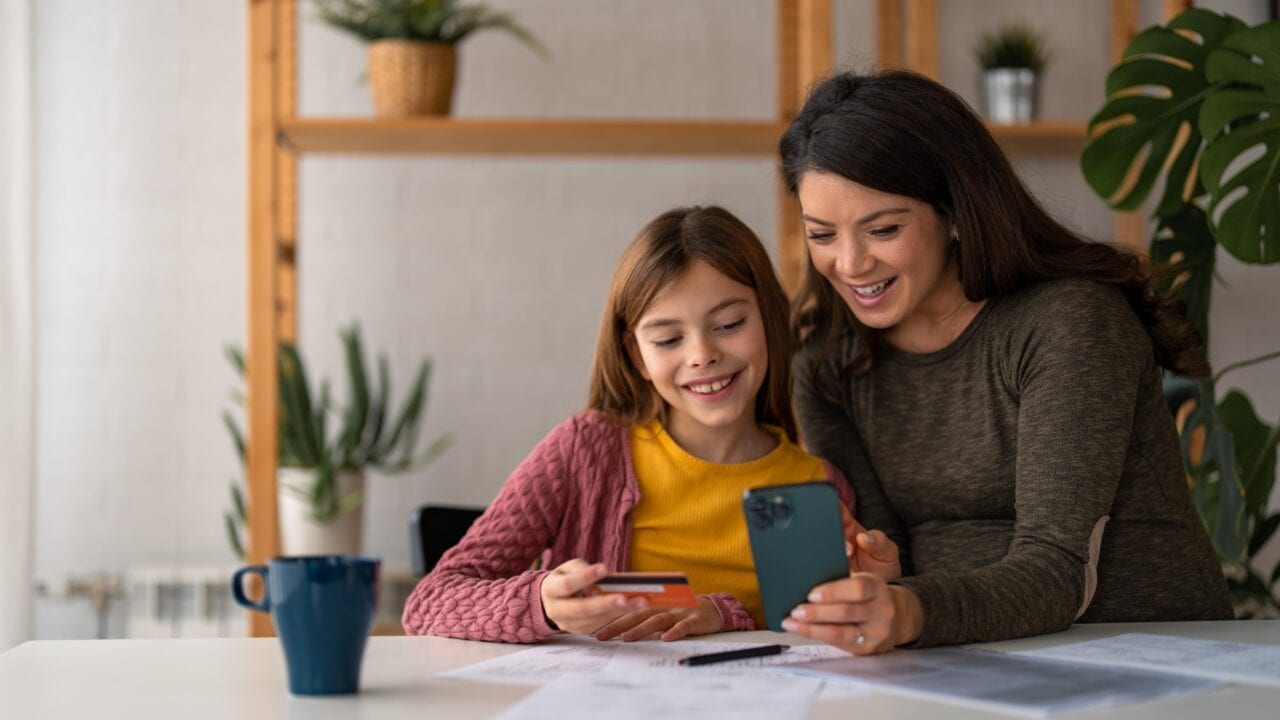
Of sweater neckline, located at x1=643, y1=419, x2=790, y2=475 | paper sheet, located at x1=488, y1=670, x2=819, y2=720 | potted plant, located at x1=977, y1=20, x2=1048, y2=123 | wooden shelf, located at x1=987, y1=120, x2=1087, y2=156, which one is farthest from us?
potted plant, located at x1=977, y1=20, x2=1048, y2=123

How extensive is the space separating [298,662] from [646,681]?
0.87ft

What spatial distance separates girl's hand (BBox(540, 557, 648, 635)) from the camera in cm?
120

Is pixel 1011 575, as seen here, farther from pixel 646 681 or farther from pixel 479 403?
pixel 479 403

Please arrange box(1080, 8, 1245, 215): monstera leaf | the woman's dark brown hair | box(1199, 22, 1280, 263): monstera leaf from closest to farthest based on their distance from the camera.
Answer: the woman's dark brown hair → box(1199, 22, 1280, 263): monstera leaf → box(1080, 8, 1245, 215): monstera leaf

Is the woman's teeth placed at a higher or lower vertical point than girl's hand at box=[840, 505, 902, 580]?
higher

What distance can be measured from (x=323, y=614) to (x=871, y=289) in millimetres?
885

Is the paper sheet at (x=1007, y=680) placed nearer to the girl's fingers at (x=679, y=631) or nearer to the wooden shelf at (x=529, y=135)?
the girl's fingers at (x=679, y=631)

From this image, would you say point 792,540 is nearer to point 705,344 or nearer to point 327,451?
point 705,344

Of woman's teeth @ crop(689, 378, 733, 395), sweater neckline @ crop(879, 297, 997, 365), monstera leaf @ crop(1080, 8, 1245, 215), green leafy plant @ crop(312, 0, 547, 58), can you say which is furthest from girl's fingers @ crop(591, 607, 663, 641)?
green leafy plant @ crop(312, 0, 547, 58)

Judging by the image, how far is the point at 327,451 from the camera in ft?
10.1

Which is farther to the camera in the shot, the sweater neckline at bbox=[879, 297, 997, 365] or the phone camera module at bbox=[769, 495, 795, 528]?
the sweater neckline at bbox=[879, 297, 997, 365]

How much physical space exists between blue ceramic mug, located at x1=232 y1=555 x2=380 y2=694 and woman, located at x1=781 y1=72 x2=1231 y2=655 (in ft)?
2.32

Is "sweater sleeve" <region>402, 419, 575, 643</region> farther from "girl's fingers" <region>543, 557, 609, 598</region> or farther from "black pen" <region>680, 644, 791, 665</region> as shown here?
"black pen" <region>680, 644, 791, 665</region>

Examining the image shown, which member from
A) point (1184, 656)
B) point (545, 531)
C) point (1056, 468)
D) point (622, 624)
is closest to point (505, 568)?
point (545, 531)
